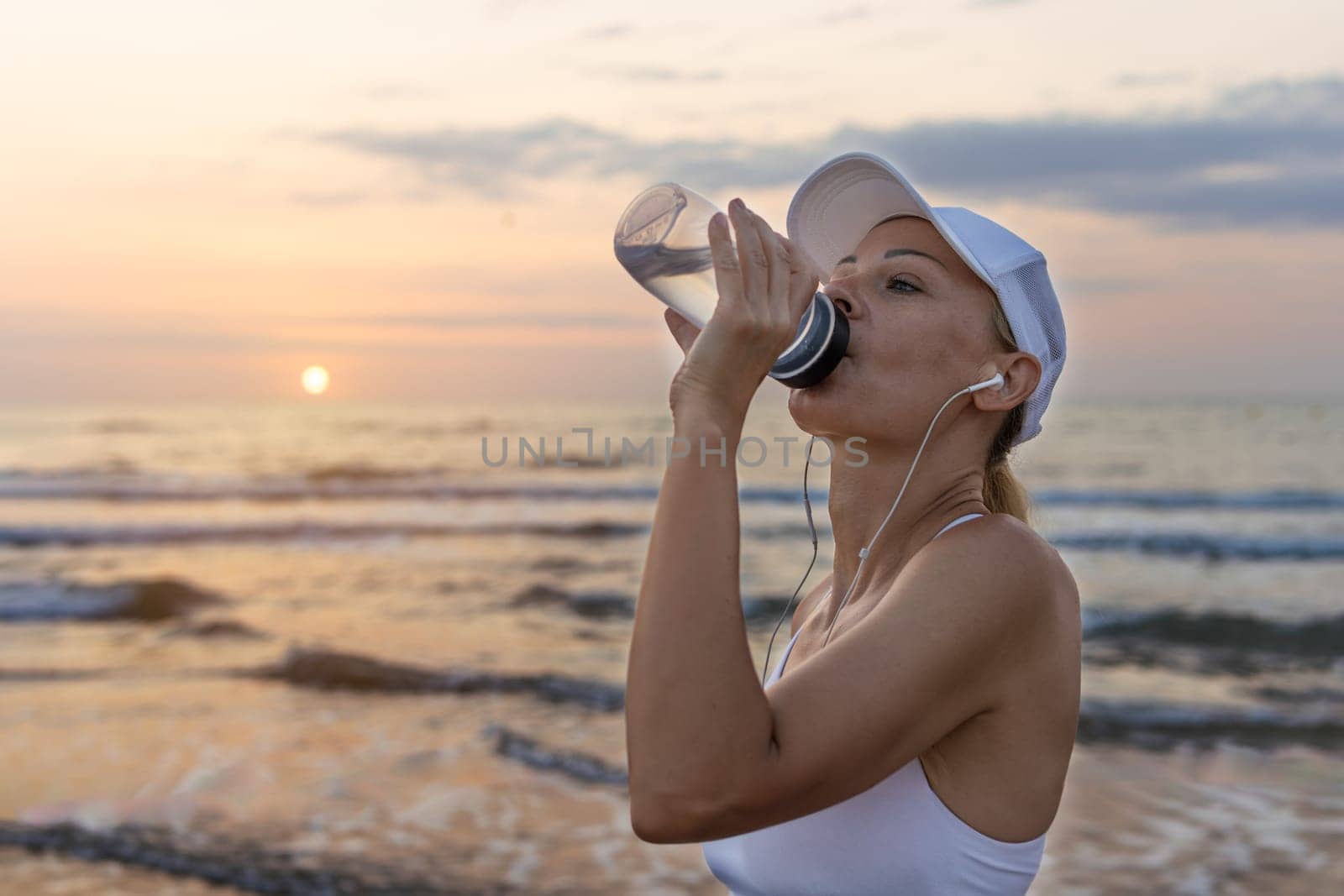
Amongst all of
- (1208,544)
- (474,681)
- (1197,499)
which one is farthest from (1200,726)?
(1197,499)

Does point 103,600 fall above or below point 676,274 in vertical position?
below

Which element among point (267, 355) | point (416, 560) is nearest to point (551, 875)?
point (416, 560)

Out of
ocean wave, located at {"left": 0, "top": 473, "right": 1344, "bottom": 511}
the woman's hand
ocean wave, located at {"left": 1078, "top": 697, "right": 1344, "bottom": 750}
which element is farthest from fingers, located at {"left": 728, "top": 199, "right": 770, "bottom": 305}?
ocean wave, located at {"left": 0, "top": 473, "right": 1344, "bottom": 511}

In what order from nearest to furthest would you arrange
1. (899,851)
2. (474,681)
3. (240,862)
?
A: (899,851), (240,862), (474,681)

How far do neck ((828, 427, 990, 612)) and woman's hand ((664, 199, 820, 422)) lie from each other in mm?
470

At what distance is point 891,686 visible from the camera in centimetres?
160

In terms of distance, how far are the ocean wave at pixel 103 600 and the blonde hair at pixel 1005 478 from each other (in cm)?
1055

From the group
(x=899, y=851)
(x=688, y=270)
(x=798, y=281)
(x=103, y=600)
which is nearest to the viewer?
(x=798, y=281)

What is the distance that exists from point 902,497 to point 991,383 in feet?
0.80

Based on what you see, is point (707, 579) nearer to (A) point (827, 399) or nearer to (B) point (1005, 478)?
(A) point (827, 399)

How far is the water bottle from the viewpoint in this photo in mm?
1849

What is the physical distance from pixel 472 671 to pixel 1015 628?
736cm

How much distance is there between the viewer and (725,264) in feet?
5.16

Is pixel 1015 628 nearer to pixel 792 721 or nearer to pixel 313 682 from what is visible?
pixel 792 721
